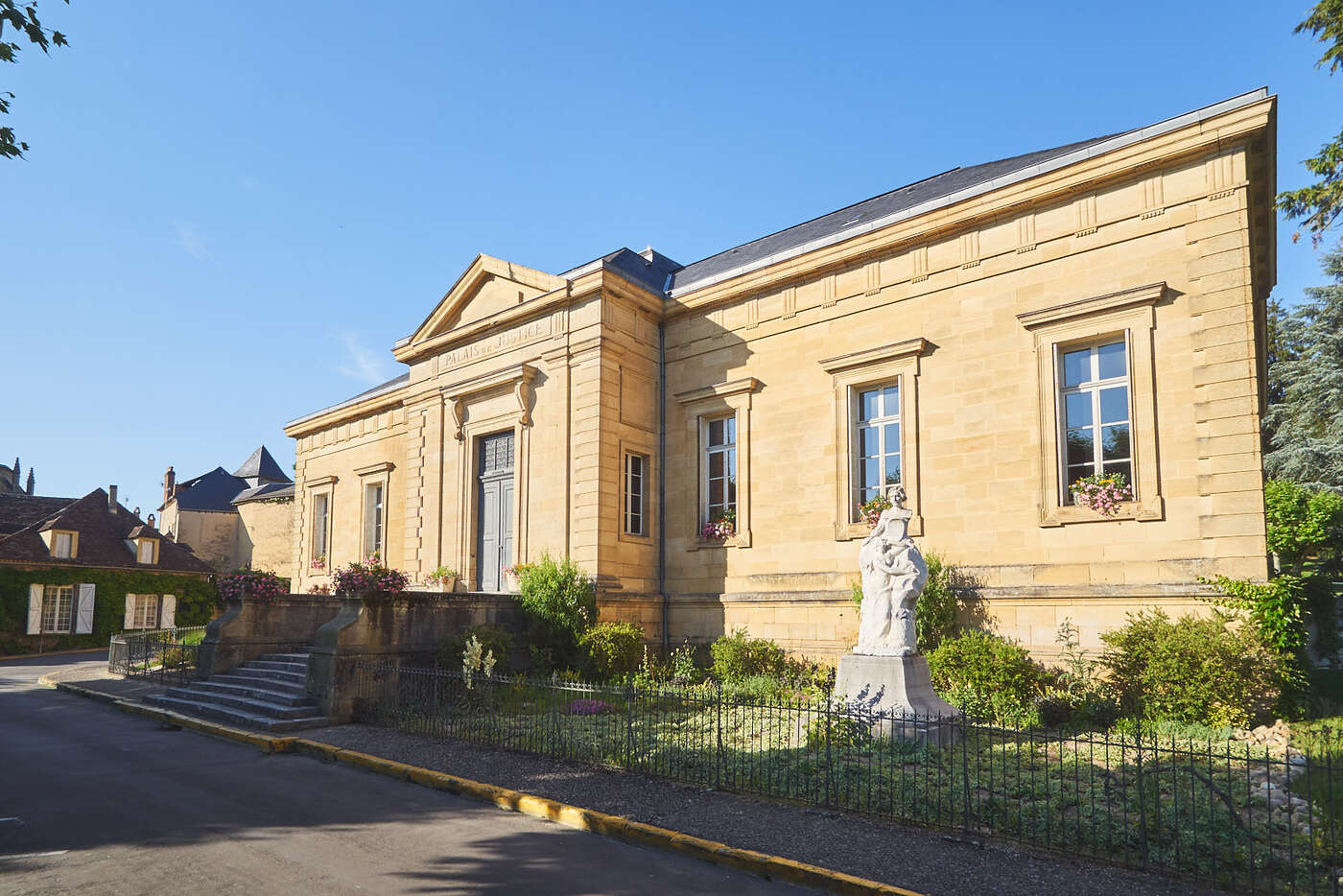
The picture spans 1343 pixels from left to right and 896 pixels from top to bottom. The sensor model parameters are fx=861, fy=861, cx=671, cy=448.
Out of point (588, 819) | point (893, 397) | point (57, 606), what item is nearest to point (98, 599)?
point (57, 606)

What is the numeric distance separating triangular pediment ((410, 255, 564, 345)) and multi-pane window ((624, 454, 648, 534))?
367 cm

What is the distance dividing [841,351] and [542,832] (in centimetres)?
986

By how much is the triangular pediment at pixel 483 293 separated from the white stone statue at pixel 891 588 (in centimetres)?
893

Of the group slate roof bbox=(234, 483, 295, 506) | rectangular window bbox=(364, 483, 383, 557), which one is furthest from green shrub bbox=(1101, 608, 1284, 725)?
slate roof bbox=(234, 483, 295, 506)

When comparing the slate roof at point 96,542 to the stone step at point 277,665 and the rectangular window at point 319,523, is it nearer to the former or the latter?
the rectangular window at point 319,523

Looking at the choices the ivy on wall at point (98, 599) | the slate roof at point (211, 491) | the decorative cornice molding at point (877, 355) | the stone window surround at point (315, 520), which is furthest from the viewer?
the slate roof at point (211, 491)

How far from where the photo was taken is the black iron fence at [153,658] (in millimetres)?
15681

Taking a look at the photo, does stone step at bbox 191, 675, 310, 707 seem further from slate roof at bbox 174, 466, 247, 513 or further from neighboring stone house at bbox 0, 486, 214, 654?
slate roof at bbox 174, 466, 247, 513

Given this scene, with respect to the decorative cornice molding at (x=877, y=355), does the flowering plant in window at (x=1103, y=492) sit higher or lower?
lower

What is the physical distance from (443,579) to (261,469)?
116ft

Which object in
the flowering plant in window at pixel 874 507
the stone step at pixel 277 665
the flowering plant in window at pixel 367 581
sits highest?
the flowering plant in window at pixel 874 507

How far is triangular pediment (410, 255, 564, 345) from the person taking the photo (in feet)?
56.1

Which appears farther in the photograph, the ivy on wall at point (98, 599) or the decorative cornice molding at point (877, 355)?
the ivy on wall at point (98, 599)

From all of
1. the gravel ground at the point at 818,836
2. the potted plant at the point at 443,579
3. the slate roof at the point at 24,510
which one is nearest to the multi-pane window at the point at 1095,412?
the gravel ground at the point at 818,836
